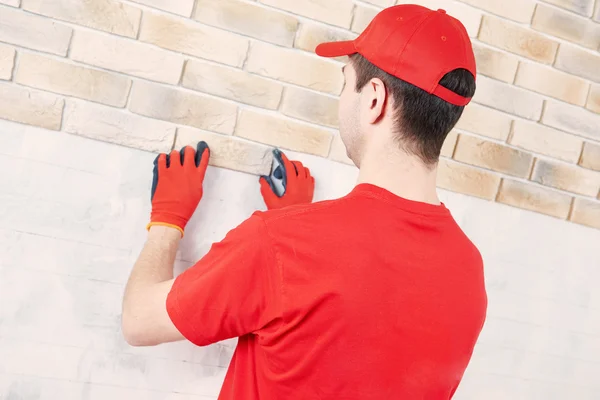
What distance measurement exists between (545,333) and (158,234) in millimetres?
1370

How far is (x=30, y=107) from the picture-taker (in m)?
1.44

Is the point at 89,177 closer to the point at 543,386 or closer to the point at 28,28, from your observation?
the point at 28,28

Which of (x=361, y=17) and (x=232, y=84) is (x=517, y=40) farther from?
(x=232, y=84)

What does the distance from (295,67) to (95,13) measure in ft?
1.70

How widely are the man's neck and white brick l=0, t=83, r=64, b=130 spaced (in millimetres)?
792

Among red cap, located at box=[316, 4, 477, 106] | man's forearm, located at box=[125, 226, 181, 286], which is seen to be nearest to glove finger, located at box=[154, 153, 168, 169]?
man's forearm, located at box=[125, 226, 181, 286]

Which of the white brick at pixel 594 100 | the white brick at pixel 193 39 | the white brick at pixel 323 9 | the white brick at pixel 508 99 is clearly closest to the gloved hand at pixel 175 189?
the white brick at pixel 193 39

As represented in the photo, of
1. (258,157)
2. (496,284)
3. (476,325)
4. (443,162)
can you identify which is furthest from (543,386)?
(258,157)

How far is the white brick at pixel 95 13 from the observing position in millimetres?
1408

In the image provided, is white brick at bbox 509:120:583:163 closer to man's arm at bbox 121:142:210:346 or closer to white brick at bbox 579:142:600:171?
white brick at bbox 579:142:600:171

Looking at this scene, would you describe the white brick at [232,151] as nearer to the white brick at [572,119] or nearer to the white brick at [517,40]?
the white brick at [517,40]

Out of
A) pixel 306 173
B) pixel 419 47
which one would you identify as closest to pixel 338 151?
pixel 306 173

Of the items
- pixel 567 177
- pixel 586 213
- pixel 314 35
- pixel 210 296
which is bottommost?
pixel 210 296

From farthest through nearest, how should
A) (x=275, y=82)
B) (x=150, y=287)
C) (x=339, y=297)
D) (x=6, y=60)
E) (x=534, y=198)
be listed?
(x=534, y=198) → (x=275, y=82) → (x=6, y=60) → (x=150, y=287) → (x=339, y=297)
